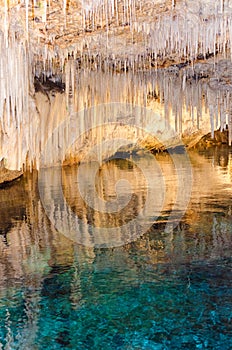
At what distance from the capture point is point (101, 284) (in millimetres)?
6098

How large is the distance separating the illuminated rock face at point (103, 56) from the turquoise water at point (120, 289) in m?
2.95

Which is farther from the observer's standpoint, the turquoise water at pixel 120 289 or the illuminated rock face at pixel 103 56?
the illuminated rock face at pixel 103 56

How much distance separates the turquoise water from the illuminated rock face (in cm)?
295

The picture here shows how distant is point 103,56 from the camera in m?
11.1

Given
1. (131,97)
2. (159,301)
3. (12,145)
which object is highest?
(131,97)

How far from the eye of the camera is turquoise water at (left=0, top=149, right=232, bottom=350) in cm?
480

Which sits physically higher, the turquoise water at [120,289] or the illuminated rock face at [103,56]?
the illuminated rock face at [103,56]

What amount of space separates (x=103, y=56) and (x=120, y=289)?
6879 mm

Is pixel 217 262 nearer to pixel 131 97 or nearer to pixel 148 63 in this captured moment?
pixel 148 63

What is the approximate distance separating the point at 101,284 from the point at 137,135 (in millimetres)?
14680

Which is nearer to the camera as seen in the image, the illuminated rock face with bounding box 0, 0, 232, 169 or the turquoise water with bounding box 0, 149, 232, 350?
the turquoise water with bounding box 0, 149, 232, 350

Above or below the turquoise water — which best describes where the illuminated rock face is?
above

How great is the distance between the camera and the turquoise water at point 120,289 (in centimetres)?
480

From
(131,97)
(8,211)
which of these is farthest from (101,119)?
(8,211)
